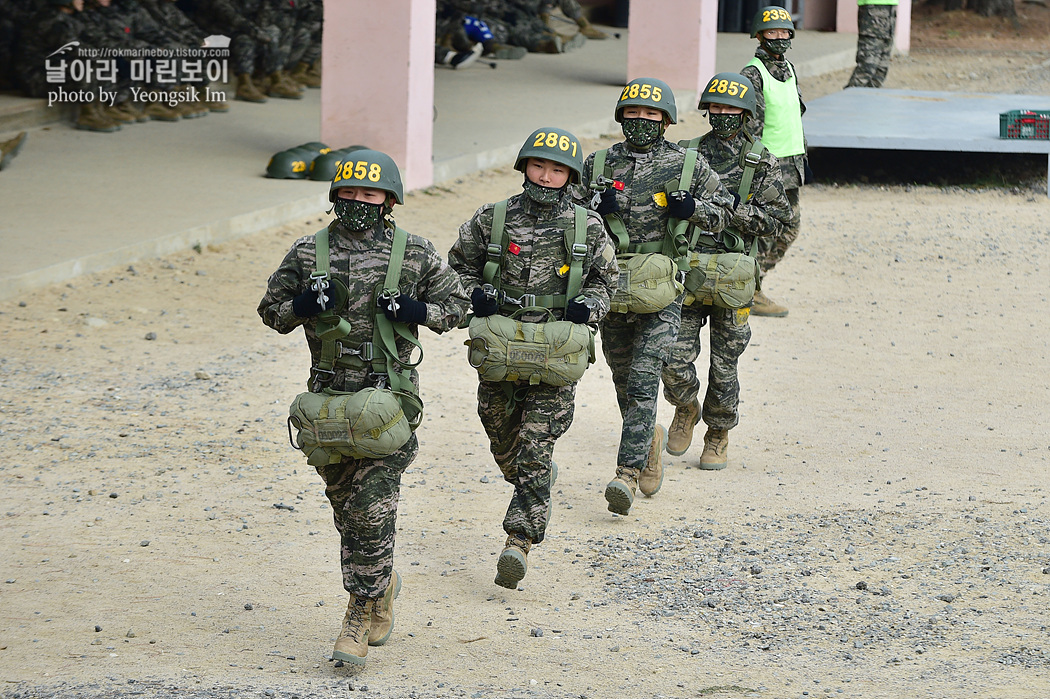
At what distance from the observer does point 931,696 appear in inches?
182

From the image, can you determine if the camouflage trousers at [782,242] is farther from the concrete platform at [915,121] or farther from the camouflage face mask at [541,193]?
the concrete platform at [915,121]

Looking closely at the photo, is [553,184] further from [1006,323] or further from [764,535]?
[1006,323]

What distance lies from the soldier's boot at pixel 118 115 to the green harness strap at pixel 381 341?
11.6m

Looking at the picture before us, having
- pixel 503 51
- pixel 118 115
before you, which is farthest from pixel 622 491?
pixel 503 51

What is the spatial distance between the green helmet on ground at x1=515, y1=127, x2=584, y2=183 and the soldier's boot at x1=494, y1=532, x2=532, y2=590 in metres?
1.56

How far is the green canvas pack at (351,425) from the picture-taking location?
190 inches

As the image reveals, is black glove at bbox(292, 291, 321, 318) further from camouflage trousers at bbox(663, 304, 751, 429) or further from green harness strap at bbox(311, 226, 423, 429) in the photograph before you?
camouflage trousers at bbox(663, 304, 751, 429)

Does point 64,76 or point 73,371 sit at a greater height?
point 64,76

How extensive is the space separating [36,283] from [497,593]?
5426mm

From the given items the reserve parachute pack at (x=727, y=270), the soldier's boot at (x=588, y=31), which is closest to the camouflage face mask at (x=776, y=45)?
the reserve parachute pack at (x=727, y=270)

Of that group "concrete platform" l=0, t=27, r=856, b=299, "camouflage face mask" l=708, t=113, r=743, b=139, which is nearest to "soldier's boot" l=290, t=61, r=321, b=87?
"concrete platform" l=0, t=27, r=856, b=299

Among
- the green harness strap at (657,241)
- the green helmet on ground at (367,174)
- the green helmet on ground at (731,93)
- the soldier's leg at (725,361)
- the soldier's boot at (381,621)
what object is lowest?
the soldier's boot at (381,621)

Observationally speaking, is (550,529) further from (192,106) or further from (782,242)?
(192,106)

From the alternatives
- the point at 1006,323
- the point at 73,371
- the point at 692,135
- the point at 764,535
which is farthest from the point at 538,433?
the point at 692,135
